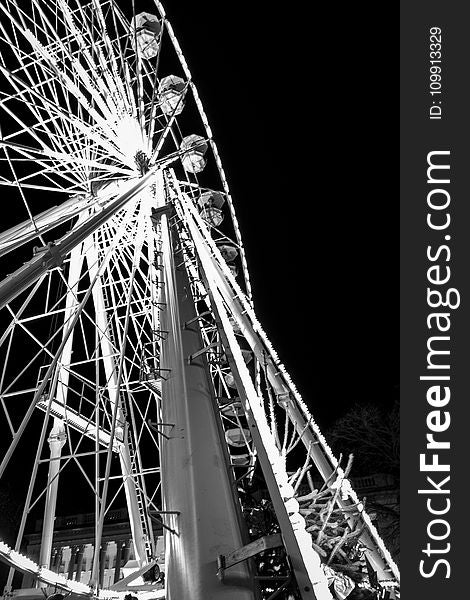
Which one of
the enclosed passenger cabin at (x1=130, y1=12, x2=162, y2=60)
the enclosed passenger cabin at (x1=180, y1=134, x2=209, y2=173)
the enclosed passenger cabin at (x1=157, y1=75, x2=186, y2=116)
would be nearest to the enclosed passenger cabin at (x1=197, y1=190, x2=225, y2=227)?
the enclosed passenger cabin at (x1=180, y1=134, x2=209, y2=173)

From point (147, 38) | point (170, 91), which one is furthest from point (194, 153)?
point (147, 38)

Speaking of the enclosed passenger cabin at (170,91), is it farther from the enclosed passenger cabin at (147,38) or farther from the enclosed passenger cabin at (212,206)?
the enclosed passenger cabin at (212,206)

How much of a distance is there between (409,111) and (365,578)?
4208mm

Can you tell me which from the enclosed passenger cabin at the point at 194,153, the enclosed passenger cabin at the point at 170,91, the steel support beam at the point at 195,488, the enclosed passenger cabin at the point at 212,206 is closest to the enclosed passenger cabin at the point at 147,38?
the enclosed passenger cabin at the point at 170,91

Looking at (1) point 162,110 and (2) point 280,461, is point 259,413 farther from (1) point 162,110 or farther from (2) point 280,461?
(1) point 162,110

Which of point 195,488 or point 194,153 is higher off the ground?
point 194,153

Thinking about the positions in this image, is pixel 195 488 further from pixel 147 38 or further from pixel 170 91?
pixel 147 38

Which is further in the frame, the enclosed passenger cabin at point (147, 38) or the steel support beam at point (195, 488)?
the enclosed passenger cabin at point (147, 38)

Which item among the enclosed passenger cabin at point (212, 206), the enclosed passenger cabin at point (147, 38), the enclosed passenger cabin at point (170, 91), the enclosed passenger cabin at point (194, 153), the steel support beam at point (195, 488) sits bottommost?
the steel support beam at point (195, 488)

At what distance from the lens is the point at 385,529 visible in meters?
20.8

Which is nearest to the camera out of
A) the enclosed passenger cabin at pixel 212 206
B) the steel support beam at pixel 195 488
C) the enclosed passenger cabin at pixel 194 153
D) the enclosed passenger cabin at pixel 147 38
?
the steel support beam at pixel 195 488

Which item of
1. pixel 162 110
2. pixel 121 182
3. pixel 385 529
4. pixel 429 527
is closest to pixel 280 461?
pixel 429 527

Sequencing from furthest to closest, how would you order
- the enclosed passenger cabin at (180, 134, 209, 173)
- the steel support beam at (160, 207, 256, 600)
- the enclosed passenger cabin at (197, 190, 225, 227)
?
1. the enclosed passenger cabin at (197, 190, 225, 227)
2. the enclosed passenger cabin at (180, 134, 209, 173)
3. the steel support beam at (160, 207, 256, 600)

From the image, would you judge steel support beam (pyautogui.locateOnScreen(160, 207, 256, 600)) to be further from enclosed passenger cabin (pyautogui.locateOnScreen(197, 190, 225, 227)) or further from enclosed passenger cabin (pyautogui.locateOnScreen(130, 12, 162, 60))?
enclosed passenger cabin (pyautogui.locateOnScreen(130, 12, 162, 60))
